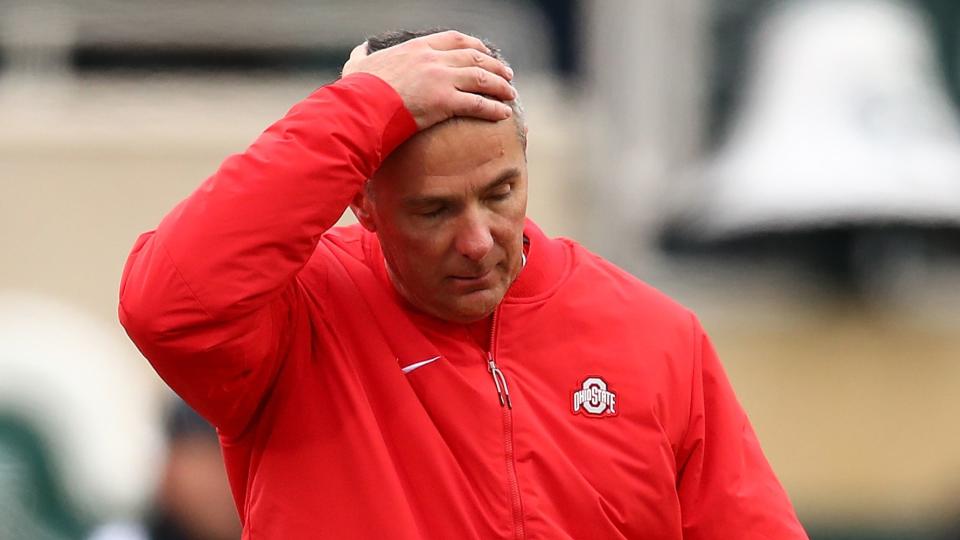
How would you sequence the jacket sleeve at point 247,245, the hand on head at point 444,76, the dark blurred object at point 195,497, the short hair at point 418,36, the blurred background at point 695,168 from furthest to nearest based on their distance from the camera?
the blurred background at point 695,168
the dark blurred object at point 195,497
the short hair at point 418,36
the hand on head at point 444,76
the jacket sleeve at point 247,245

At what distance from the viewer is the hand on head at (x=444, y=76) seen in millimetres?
2418

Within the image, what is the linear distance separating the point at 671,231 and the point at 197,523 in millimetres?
3675

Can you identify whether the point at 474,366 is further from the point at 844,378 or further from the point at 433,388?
Result: the point at 844,378

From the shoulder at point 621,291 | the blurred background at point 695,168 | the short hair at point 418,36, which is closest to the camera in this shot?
the short hair at point 418,36

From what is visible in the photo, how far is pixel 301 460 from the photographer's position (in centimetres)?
244

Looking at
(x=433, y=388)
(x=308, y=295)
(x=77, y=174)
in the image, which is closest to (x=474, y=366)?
(x=433, y=388)

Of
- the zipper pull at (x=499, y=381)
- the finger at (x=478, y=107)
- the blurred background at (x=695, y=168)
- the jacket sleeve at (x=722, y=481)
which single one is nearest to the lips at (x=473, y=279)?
the zipper pull at (x=499, y=381)

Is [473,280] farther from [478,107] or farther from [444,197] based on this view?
[478,107]

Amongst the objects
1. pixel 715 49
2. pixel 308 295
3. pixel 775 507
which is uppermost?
pixel 308 295

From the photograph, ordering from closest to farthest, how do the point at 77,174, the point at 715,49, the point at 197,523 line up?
the point at 197,523 < the point at 77,174 < the point at 715,49

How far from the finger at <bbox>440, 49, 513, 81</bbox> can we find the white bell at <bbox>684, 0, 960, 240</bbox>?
517 centimetres

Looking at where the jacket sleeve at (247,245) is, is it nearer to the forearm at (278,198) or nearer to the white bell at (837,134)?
the forearm at (278,198)

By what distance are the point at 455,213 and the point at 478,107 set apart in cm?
14

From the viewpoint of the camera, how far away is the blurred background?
24.3 ft
